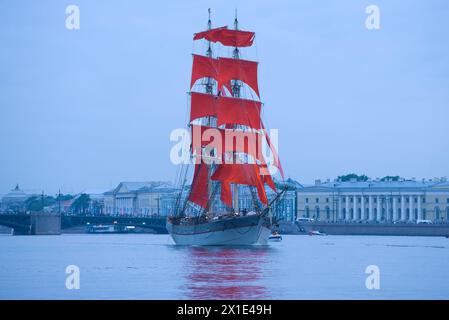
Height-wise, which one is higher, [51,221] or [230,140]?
[230,140]

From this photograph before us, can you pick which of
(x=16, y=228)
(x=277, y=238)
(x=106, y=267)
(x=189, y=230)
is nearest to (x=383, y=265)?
(x=106, y=267)

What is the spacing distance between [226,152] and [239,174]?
5.82 ft

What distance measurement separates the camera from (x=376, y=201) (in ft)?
360

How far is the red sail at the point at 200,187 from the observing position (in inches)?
2203

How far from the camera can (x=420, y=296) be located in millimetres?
25844

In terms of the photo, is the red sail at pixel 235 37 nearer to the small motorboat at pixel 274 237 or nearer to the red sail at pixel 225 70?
the red sail at pixel 225 70

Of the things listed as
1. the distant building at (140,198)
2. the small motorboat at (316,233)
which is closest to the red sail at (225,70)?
the small motorboat at (316,233)

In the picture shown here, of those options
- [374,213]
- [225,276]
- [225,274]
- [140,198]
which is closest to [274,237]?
[225,274]

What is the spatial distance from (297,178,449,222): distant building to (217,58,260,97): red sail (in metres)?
49.1

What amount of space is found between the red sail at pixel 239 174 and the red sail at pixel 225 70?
4.87 metres

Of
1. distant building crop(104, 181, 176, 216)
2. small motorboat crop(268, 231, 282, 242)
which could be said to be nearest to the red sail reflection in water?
small motorboat crop(268, 231, 282, 242)

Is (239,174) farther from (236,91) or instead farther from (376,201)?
(376,201)

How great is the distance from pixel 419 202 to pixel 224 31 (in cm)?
5361
